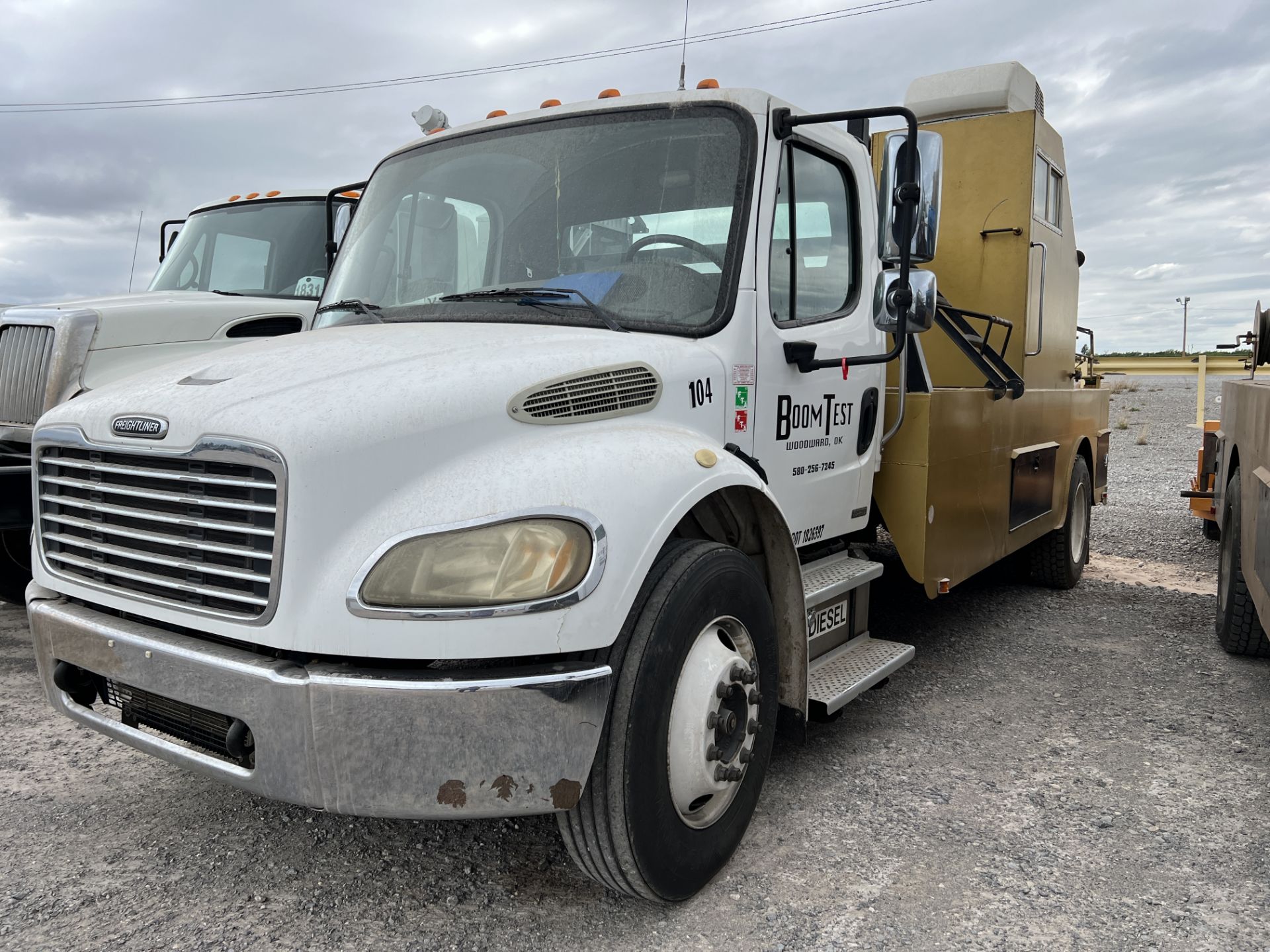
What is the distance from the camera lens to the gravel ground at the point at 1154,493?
8.80 metres

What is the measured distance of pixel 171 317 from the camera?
540 cm

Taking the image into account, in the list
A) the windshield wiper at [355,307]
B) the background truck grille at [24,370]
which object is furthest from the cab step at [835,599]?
the background truck grille at [24,370]

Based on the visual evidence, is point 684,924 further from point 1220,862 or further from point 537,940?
point 1220,862

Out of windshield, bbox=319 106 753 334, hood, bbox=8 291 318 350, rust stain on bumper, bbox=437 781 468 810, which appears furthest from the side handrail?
rust stain on bumper, bbox=437 781 468 810

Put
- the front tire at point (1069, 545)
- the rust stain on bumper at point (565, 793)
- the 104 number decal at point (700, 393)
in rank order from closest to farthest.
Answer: the rust stain on bumper at point (565, 793) → the 104 number decal at point (700, 393) → the front tire at point (1069, 545)

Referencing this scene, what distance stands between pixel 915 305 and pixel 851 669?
1423mm

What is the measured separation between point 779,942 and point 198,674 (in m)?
1.67

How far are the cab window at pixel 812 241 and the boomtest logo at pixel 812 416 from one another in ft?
1.02

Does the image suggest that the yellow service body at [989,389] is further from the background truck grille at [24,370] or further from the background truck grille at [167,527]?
the background truck grille at [24,370]

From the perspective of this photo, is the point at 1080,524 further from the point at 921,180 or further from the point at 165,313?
the point at 165,313

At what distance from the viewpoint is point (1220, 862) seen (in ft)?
10.4

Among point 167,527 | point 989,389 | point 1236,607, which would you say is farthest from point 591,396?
point 1236,607

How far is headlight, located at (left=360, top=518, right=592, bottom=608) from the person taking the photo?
91.4 inches

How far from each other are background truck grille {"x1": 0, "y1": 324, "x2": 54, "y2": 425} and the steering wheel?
3432mm
